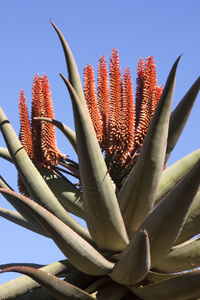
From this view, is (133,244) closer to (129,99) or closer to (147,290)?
(147,290)

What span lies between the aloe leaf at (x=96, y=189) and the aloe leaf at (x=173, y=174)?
0.60 metres

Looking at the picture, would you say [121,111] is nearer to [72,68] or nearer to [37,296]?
[72,68]

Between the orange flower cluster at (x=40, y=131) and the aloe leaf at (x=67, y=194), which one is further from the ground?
the orange flower cluster at (x=40, y=131)

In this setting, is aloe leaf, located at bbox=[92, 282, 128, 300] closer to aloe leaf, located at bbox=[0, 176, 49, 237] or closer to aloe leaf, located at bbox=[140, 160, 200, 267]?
aloe leaf, located at bbox=[140, 160, 200, 267]

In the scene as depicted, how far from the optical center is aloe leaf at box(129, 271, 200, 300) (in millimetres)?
3105

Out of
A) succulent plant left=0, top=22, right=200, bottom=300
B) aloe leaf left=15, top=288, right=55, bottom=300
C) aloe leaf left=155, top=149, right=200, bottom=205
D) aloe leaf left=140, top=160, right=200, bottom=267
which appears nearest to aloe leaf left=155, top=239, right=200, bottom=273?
succulent plant left=0, top=22, right=200, bottom=300

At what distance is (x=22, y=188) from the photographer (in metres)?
4.51

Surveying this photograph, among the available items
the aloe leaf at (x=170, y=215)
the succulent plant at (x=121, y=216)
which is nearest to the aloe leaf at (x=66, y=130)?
the succulent plant at (x=121, y=216)

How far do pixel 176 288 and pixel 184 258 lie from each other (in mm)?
299

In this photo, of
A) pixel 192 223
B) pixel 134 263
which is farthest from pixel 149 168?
pixel 134 263

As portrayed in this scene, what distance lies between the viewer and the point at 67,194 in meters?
4.19

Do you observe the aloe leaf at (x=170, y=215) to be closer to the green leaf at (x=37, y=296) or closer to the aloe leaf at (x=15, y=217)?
the green leaf at (x=37, y=296)

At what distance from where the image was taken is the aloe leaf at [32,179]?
368cm

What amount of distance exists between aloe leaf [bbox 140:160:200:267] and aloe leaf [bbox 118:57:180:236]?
1.03ft
